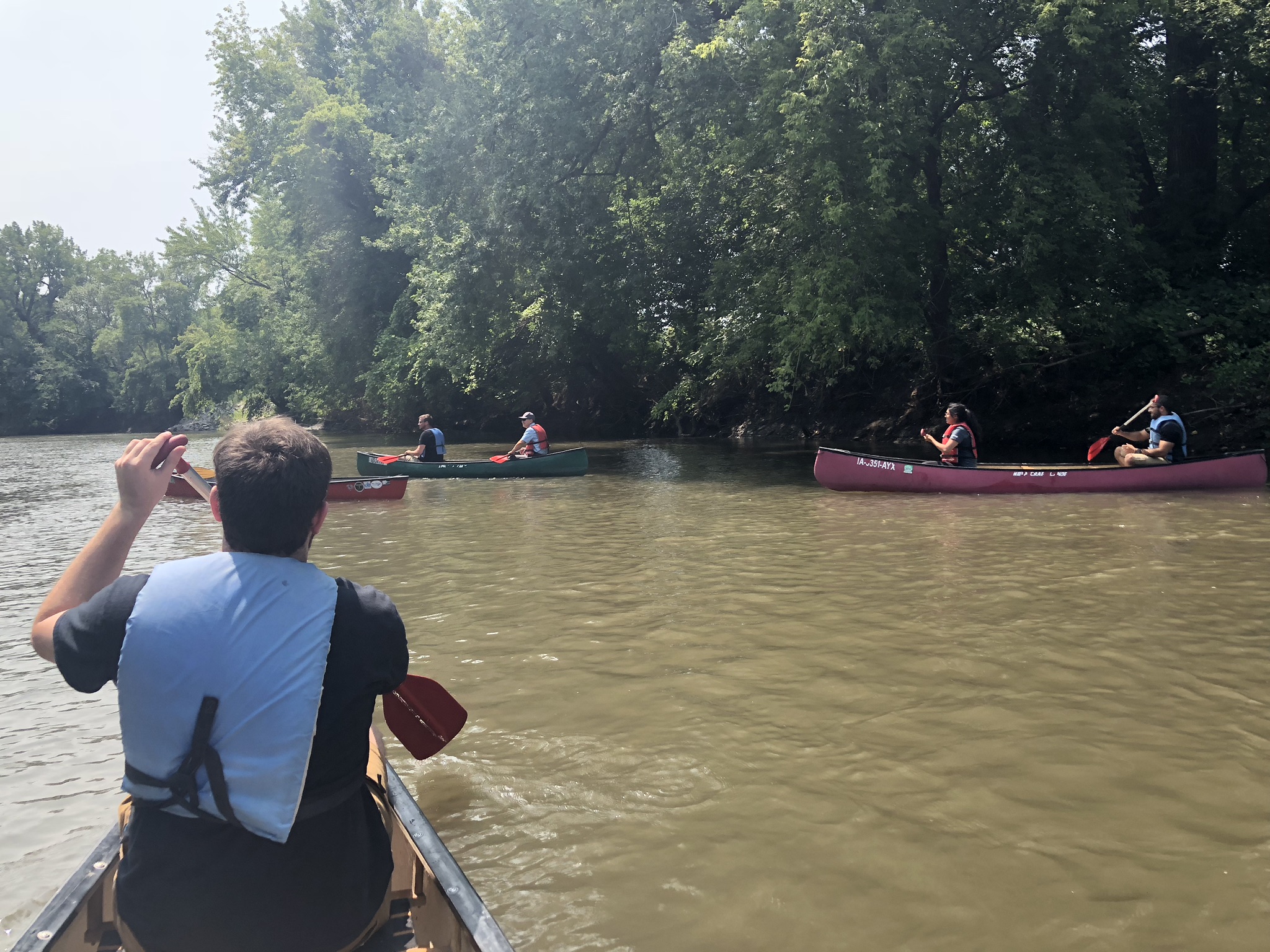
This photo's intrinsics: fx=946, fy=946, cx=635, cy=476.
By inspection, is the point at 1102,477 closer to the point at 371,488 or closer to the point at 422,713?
the point at 371,488

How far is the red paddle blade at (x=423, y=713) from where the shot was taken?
3574mm

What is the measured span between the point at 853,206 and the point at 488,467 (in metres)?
8.73

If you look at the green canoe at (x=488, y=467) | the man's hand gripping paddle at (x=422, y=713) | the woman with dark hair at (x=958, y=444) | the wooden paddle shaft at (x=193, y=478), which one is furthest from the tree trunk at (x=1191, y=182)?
the wooden paddle shaft at (x=193, y=478)

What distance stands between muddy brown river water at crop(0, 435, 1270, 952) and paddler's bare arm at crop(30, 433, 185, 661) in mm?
1872

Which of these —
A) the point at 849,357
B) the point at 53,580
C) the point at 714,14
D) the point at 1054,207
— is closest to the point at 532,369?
the point at 849,357

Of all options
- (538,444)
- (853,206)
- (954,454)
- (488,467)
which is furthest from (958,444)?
(488,467)

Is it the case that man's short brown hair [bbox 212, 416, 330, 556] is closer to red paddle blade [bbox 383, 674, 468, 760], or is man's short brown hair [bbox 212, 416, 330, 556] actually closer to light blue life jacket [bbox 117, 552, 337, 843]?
light blue life jacket [bbox 117, 552, 337, 843]

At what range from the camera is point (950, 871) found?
11.7 ft

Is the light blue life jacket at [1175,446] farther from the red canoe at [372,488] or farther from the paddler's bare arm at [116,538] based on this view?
the paddler's bare arm at [116,538]

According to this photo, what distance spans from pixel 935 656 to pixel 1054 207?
15.2 m

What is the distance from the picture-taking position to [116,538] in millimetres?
2311

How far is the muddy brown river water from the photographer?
3.38 metres

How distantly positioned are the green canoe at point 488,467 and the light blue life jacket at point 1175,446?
33.5 feet

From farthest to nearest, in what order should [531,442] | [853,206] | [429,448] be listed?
[531,442], [429,448], [853,206]
